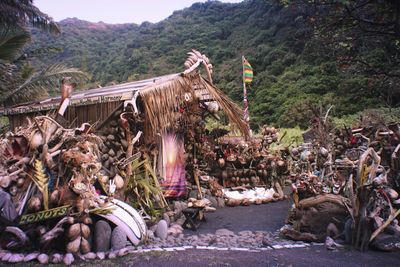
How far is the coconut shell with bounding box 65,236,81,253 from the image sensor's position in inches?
149

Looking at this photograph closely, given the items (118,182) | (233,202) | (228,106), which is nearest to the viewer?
(118,182)

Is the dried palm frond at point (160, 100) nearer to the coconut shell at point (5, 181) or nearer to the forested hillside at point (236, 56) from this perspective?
the coconut shell at point (5, 181)

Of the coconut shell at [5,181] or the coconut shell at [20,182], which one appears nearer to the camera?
the coconut shell at [5,181]

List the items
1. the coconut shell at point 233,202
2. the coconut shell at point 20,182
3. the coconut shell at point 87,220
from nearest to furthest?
the coconut shell at point 87,220
the coconut shell at point 20,182
the coconut shell at point 233,202

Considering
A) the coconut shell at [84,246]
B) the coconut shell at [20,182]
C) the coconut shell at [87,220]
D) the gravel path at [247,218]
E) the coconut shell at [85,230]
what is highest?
the coconut shell at [20,182]

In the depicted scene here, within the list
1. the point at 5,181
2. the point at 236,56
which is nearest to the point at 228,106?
the point at 5,181

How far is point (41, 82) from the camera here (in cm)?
1384

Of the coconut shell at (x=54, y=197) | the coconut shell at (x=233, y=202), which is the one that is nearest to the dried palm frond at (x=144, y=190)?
the coconut shell at (x=54, y=197)

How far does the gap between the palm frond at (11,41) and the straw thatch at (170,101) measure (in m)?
8.19

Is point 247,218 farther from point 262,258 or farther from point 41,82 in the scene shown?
point 41,82

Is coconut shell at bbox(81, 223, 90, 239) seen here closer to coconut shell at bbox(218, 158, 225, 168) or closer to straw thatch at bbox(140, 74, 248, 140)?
straw thatch at bbox(140, 74, 248, 140)

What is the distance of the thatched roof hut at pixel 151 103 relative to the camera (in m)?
6.17

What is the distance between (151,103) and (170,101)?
0.61 metres

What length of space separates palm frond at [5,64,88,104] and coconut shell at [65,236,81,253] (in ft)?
37.6
